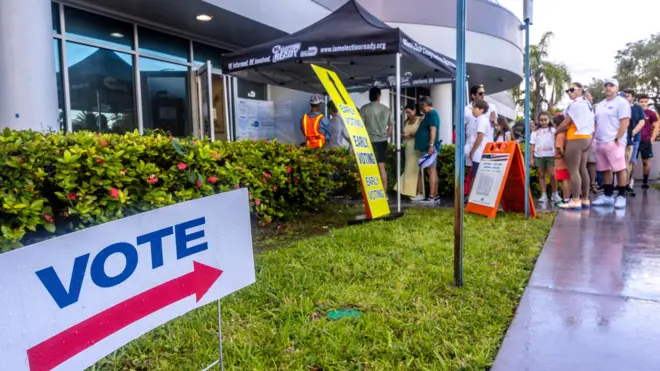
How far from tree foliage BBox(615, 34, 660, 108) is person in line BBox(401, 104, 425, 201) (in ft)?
122

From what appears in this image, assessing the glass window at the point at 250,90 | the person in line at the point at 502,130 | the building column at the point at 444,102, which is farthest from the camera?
the building column at the point at 444,102

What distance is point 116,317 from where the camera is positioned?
1.60 metres

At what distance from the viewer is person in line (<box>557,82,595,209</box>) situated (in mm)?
6176

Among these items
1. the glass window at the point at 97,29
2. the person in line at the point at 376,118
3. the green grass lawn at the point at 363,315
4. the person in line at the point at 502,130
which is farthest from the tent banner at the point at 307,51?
the person in line at the point at 502,130

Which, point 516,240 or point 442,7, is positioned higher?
point 442,7

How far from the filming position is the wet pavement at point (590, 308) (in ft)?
7.38

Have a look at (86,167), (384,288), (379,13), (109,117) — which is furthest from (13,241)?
(379,13)

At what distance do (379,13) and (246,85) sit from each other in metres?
4.59

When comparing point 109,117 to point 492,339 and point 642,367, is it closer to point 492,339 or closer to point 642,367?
point 492,339

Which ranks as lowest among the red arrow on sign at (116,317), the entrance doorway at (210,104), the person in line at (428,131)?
the red arrow on sign at (116,317)

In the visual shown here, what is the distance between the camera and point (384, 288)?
10.6 ft

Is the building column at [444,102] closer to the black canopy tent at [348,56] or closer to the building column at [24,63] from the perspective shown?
the black canopy tent at [348,56]

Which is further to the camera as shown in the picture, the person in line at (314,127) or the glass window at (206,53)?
the glass window at (206,53)

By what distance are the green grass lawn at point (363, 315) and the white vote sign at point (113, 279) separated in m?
0.58
